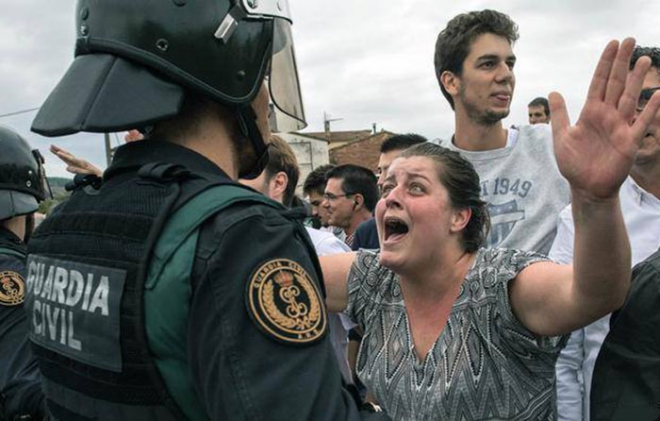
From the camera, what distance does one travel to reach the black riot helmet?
3.18 meters

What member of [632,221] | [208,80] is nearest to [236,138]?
[208,80]

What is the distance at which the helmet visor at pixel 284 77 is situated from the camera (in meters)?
1.67

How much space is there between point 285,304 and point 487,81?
270cm

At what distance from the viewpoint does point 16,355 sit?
2.64m

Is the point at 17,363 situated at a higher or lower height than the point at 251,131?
lower

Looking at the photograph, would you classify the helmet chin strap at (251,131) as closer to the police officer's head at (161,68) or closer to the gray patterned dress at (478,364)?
the police officer's head at (161,68)

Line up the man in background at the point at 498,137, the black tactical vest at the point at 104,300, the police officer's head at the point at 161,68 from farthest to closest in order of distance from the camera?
the man in background at the point at 498,137, the police officer's head at the point at 161,68, the black tactical vest at the point at 104,300

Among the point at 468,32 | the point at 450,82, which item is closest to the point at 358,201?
the point at 450,82

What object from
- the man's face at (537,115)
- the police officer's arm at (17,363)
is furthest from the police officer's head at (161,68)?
the man's face at (537,115)

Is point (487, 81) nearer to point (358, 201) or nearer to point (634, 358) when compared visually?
point (634, 358)

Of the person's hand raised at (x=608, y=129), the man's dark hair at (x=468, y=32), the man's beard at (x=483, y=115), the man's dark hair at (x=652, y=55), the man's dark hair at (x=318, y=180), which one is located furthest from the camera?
the man's dark hair at (x=318, y=180)

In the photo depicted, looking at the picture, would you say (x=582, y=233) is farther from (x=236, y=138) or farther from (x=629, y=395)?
(x=236, y=138)

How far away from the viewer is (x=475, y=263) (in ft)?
7.85

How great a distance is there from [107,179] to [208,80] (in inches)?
12.7
